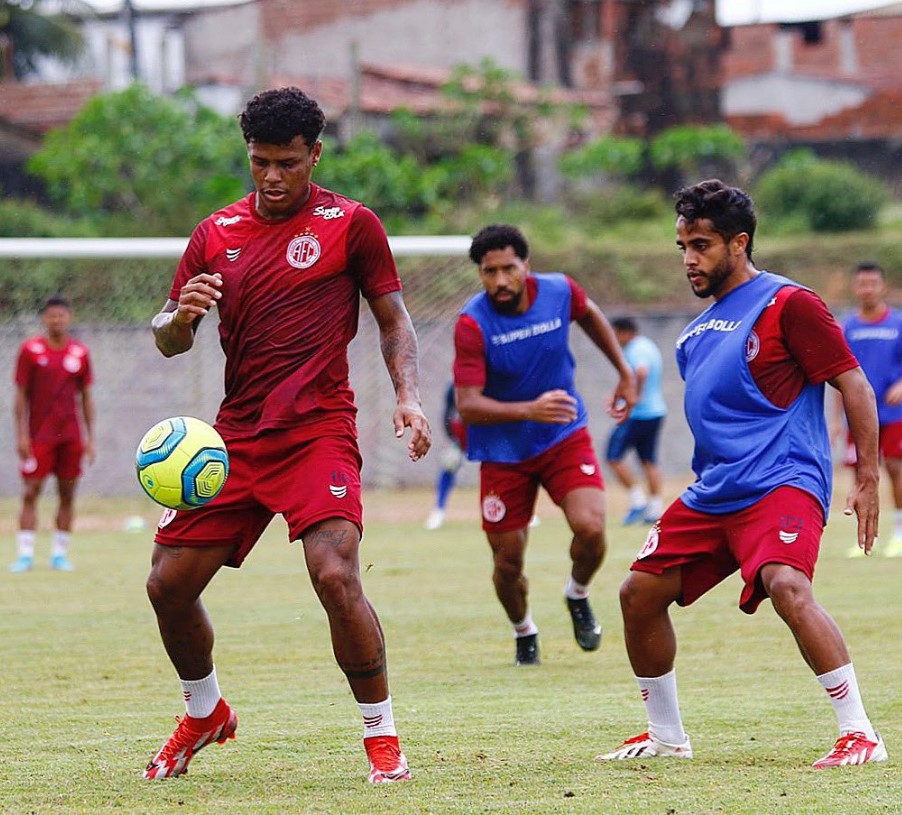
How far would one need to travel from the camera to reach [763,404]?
571 centimetres

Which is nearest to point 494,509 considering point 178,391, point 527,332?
point 527,332

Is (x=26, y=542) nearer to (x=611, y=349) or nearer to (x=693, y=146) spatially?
(x=611, y=349)

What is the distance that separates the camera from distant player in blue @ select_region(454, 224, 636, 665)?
8.48 meters

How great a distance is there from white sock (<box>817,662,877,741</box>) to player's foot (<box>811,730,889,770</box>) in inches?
0.8

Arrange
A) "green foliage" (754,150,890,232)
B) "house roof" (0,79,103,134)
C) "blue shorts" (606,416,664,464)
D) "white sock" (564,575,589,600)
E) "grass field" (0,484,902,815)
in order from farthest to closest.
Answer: "house roof" (0,79,103,134), "green foliage" (754,150,890,232), "blue shorts" (606,416,664,464), "white sock" (564,575,589,600), "grass field" (0,484,902,815)

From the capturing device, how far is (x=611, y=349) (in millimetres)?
8953

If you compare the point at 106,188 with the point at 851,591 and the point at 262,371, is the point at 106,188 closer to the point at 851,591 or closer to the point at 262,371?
the point at 851,591

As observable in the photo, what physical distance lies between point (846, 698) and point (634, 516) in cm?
1254

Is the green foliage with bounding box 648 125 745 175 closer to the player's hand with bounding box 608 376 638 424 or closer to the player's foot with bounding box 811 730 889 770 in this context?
the player's hand with bounding box 608 376 638 424

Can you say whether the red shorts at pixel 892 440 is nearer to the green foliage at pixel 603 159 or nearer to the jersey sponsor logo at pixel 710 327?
the jersey sponsor logo at pixel 710 327

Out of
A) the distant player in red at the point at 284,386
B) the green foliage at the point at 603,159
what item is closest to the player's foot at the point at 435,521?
the distant player in red at the point at 284,386

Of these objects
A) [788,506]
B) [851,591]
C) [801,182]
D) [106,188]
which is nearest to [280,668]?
[788,506]

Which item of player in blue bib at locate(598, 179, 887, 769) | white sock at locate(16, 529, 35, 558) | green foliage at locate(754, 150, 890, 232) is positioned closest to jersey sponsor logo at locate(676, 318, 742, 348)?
player in blue bib at locate(598, 179, 887, 769)

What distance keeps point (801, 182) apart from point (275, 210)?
2728 centimetres
